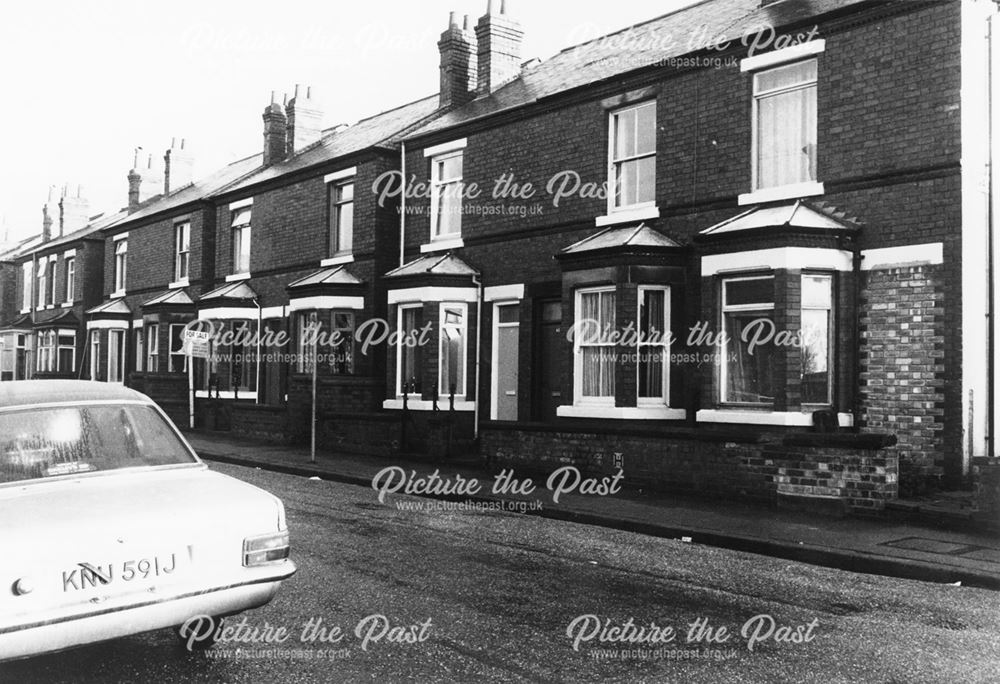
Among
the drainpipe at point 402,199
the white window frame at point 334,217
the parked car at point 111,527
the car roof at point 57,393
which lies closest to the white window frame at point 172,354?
the white window frame at point 334,217

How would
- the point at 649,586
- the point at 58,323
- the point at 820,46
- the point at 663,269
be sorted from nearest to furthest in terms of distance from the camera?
the point at 649,586
the point at 820,46
the point at 663,269
the point at 58,323

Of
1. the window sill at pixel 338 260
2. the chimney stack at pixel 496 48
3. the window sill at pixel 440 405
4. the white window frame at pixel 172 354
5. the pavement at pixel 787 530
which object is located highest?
the chimney stack at pixel 496 48

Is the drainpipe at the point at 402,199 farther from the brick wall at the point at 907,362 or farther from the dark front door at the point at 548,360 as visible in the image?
the brick wall at the point at 907,362

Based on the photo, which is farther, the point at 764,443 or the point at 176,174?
the point at 176,174

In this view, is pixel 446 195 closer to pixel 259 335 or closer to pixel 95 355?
pixel 259 335

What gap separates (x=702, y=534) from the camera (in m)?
9.55

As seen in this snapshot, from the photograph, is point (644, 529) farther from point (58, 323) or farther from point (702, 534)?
point (58, 323)

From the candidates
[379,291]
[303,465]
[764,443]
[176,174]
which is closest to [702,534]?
[764,443]

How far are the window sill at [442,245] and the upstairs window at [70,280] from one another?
2300 cm

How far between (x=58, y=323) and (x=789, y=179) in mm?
31472

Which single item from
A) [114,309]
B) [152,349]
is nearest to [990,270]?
[152,349]

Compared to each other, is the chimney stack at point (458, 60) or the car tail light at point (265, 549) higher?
the chimney stack at point (458, 60)

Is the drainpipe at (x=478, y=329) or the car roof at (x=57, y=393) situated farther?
the drainpipe at (x=478, y=329)

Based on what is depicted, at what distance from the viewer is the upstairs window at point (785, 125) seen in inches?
525
